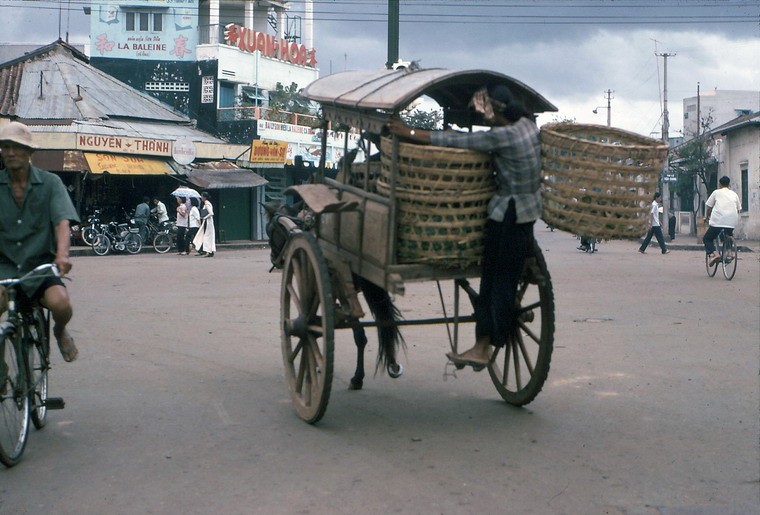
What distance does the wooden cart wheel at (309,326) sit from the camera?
5.56m

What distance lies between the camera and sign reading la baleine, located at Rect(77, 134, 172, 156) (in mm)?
28719

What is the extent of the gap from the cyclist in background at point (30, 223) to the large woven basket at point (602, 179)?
9.00 ft

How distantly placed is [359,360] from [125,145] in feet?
81.2

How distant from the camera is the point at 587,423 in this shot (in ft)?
19.6

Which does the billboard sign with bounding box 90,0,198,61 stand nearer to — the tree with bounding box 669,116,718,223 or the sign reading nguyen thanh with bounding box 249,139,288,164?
the sign reading nguyen thanh with bounding box 249,139,288,164

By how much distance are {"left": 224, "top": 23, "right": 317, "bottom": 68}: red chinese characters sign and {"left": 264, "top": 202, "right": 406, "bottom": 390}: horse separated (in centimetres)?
3546

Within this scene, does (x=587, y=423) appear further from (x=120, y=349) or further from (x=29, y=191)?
(x=120, y=349)

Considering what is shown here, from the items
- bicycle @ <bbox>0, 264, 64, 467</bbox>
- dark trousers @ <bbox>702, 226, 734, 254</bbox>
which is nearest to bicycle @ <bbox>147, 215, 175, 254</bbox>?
dark trousers @ <bbox>702, 226, 734, 254</bbox>

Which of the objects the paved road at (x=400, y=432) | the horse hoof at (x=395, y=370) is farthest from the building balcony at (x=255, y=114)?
the horse hoof at (x=395, y=370)

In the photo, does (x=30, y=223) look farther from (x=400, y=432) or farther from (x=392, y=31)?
A: (x=392, y=31)

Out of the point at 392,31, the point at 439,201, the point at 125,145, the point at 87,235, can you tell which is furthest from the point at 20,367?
the point at 125,145

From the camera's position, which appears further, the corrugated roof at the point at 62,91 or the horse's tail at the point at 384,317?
the corrugated roof at the point at 62,91

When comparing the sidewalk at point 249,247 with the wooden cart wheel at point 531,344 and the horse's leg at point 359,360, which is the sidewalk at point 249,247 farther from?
the wooden cart wheel at point 531,344

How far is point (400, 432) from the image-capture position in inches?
226
